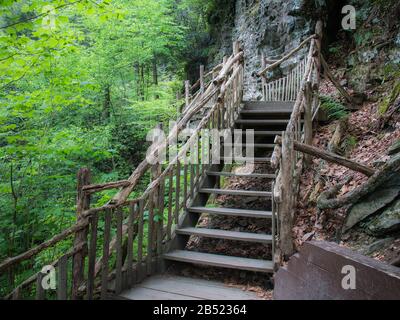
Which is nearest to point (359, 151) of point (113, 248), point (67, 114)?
point (113, 248)

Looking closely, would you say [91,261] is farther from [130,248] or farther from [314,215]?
[314,215]

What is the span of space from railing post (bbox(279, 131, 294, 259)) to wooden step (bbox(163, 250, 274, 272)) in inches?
11.6

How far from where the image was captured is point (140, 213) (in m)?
3.84

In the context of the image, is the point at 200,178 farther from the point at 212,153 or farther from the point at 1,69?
the point at 1,69

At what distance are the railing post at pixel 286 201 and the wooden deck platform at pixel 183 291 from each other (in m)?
0.69

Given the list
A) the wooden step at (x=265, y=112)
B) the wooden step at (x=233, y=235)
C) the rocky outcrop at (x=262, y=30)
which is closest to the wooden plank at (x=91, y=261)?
the wooden step at (x=233, y=235)

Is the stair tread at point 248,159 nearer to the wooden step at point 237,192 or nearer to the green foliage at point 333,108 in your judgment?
the wooden step at point 237,192

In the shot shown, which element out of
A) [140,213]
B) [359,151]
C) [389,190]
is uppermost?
[359,151]

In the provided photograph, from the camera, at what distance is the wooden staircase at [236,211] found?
158 inches

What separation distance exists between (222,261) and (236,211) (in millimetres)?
831

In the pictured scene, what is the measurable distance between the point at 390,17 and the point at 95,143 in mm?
7824

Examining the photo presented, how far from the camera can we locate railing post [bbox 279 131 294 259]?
12.4 ft

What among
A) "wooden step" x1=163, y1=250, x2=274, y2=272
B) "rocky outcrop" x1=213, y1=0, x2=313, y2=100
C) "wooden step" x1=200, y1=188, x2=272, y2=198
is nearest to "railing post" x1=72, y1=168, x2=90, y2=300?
"wooden step" x1=163, y1=250, x2=274, y2=272

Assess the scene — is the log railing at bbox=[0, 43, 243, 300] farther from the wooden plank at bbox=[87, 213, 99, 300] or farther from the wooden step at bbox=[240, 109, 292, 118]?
the wooden step at bbox=[240, 109, 292, 118]
